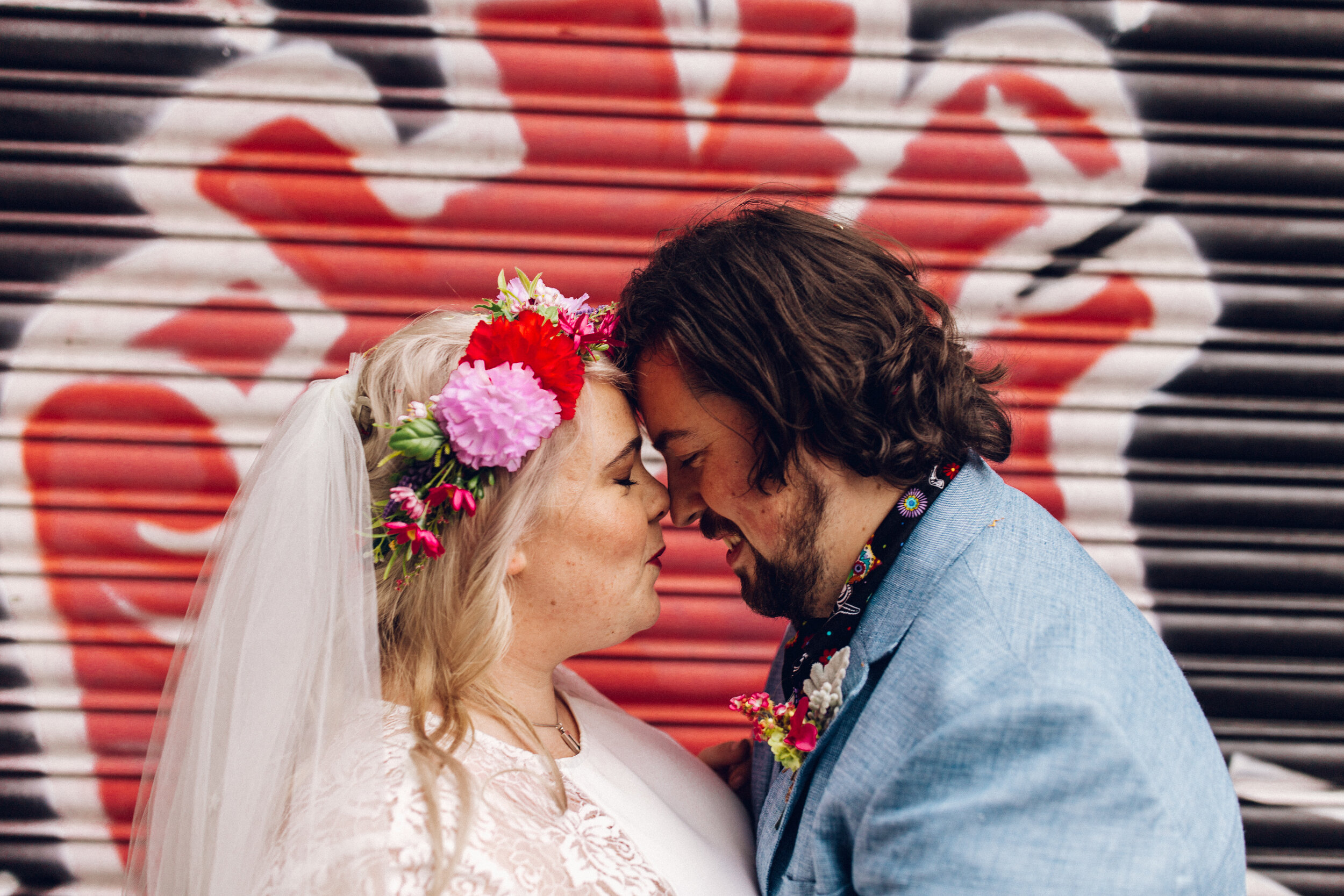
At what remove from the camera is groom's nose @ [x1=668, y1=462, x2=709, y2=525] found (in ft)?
6.49

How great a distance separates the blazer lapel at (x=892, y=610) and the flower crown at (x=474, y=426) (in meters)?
0.88

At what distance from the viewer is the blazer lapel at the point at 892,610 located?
152 cm

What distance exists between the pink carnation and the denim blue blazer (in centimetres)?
91

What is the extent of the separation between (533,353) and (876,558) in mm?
977

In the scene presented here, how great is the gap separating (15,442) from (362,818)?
238 centimetres

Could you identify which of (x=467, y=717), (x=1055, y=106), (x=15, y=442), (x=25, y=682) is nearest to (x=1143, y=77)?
(x=1055, y=106)

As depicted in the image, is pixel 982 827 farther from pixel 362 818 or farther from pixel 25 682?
pixel 25 682

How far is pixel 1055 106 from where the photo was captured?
8.60 feet

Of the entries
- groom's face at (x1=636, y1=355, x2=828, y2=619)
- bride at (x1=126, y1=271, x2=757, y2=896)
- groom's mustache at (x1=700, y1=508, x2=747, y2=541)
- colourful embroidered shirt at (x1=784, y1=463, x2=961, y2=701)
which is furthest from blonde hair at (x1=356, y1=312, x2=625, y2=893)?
colourful embroidered shirt at (x1=784, y1=463, x2=961, y2=701)

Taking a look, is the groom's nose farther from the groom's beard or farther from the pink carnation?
the pink carnation

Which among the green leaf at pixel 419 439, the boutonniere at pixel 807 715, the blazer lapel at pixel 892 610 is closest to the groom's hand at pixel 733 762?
the blazer lapel at pixel 892 610

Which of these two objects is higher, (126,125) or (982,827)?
(126,125)

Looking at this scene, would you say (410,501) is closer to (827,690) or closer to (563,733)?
(563,733)

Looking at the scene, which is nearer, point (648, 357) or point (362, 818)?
point (362, 818)
